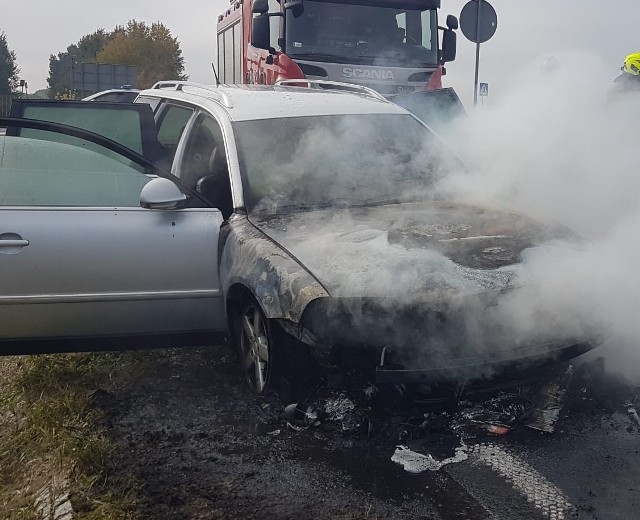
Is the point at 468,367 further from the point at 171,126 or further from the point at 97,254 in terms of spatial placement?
the point at 171,126

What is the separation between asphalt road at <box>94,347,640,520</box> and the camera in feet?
9.18

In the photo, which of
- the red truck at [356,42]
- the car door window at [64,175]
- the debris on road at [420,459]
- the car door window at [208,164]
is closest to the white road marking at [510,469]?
the debris on road at [420,459]

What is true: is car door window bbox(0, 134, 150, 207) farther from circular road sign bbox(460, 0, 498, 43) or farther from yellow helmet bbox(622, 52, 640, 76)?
circular road sign bbox(460, 0, 498, 43)

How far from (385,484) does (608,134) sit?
3.63 meters

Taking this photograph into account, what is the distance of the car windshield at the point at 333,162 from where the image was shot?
4.10 m

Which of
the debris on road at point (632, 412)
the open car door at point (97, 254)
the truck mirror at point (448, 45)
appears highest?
the truck mirror at point (448, 45)

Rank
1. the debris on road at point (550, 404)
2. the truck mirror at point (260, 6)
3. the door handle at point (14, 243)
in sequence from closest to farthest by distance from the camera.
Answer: the debris on road at point (550, 404), the door handle at point (14, 243), the truck mirror at point (260, 6)

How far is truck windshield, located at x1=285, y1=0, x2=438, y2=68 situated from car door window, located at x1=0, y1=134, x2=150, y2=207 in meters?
5.46

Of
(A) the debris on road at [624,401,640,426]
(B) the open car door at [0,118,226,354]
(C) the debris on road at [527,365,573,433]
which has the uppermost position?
(B) the open car door at [0,118,226,354]

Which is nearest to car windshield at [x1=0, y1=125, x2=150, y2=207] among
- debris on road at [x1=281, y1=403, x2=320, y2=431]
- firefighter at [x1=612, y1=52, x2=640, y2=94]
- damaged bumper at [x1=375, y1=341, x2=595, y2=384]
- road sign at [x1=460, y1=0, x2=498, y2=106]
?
debris on road at [x1=281, y1=403, x2=320, y2=431]

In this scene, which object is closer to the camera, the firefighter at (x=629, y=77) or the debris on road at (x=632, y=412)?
the debris on road at (x=632, y=412)

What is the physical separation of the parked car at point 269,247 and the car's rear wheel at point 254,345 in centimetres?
1

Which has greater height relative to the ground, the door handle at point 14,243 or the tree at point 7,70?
the tree at point 7,70

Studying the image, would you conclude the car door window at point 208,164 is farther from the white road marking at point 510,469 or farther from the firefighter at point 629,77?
the firefighter at point 629,77
